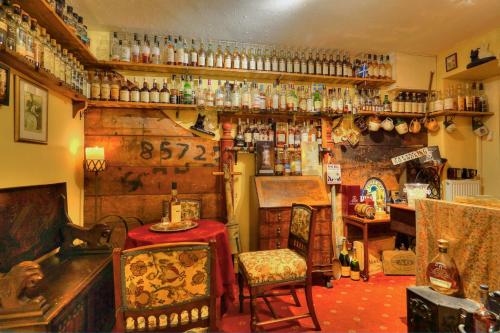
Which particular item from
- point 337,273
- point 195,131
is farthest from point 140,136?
point 337,273

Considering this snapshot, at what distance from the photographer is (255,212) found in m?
2.94

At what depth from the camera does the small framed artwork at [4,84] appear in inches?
59.4

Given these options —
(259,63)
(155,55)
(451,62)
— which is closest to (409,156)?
(451,62)

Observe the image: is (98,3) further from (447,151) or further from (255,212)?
(447,151)

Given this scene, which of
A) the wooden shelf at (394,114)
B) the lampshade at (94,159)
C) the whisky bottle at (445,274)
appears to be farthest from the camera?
the wooden shelf at (394,114)

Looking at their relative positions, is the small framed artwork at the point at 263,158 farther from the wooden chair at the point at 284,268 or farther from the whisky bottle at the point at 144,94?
the whisky bottle at the point at 144,94

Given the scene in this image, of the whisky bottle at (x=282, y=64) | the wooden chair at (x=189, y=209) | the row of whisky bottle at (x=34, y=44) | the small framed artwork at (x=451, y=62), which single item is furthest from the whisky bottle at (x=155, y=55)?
the small framed artwork at (x=451, y=62)

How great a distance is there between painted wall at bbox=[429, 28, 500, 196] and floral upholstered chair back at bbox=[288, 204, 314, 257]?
2451 mm

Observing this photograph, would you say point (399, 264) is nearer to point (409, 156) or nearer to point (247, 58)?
point (409, 156)

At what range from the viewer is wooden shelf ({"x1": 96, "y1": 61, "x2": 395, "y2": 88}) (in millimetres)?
2828

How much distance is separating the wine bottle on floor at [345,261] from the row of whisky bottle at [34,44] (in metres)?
3.29

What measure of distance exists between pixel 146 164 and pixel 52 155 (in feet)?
2.91

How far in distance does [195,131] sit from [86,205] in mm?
1412

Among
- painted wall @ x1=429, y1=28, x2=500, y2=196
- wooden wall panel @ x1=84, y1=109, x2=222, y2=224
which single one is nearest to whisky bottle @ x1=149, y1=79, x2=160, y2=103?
wooden wall panel @ x1=84, y1=109, x2=222, y2=224
